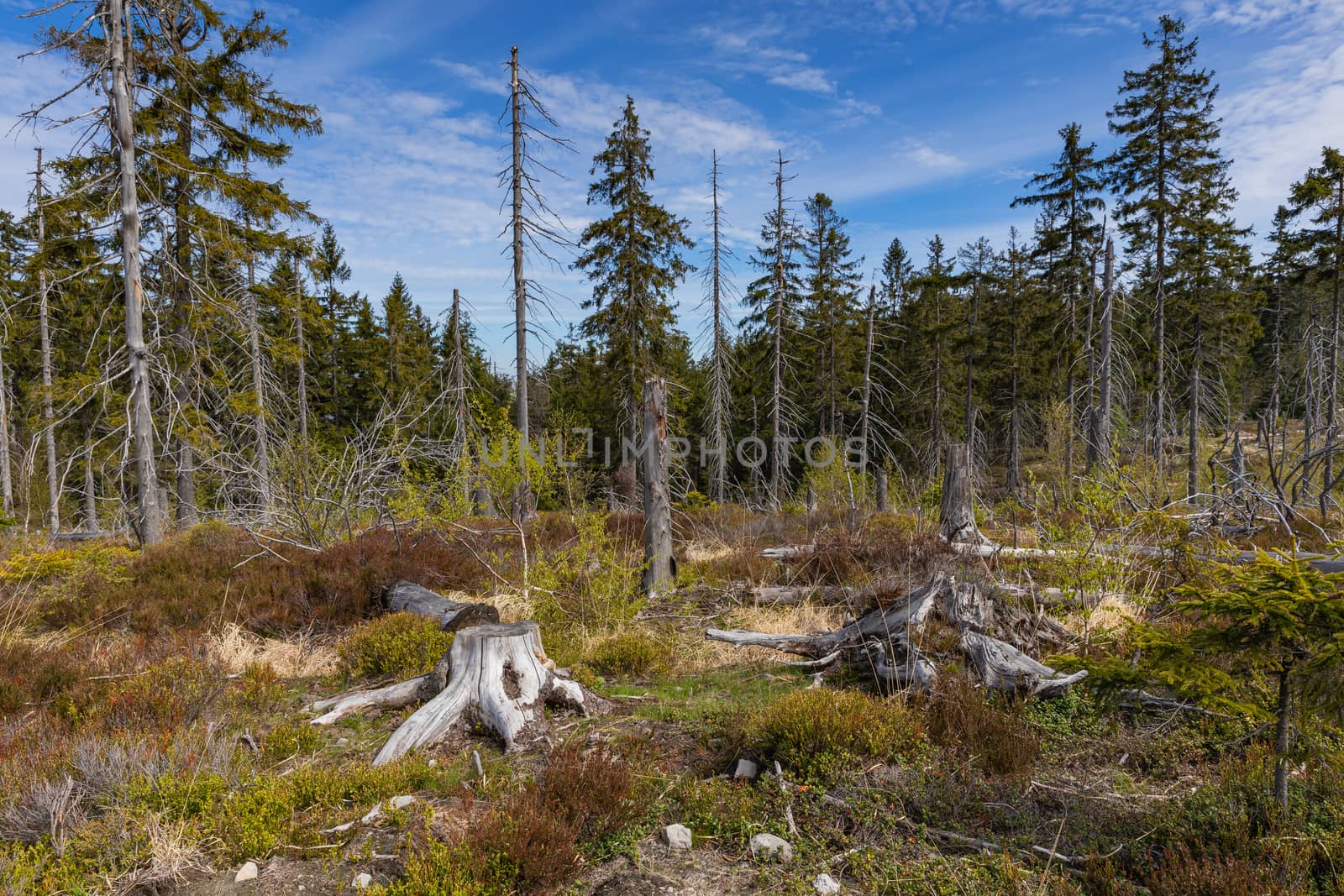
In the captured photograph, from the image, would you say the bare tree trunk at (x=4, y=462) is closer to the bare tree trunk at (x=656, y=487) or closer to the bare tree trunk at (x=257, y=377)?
the bare tree trunk at (x=257, y=377)

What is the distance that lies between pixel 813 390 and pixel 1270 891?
90.6 feet

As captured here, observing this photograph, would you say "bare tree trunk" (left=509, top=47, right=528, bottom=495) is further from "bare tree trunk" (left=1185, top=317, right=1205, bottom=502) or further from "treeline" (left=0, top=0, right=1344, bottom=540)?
"bare tree trunk" (left=1185, top=317, right=1205, bottom=502)

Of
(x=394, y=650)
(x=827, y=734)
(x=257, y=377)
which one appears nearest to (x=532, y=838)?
(x=827, y=734)

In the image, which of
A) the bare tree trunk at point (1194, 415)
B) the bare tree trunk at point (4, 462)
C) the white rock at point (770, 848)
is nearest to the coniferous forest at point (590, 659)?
the white rock at point (770, 848)

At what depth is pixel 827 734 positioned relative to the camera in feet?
12.6

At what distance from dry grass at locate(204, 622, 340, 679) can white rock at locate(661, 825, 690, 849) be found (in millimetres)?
4374

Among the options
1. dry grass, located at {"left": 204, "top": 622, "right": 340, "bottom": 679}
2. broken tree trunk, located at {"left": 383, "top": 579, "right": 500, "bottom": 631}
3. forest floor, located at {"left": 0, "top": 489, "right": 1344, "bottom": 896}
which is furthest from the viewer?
broken tree trunk, located at {"left": 383, "top": 579, "right": 500, "bottom": 631}

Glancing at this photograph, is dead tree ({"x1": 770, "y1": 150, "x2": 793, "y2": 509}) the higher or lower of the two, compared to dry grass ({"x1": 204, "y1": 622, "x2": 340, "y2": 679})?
higher

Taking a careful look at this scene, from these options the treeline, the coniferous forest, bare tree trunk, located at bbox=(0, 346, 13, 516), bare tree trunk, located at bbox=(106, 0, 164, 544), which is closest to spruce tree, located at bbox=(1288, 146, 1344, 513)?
the treeline

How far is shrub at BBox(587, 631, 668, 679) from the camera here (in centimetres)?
600

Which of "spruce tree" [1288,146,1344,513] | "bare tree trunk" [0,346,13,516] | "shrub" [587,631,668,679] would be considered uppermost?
→ "spruce tree" [1288,146,1344,513]

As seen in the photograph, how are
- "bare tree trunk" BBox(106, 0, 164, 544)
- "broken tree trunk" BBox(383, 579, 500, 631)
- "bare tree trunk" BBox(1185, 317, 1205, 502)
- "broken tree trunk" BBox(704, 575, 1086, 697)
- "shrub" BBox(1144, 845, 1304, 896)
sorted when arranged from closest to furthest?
"shrub" BBox(1144, 845, 1304, 896)
"broken tree trunk" BBox(704, 575, 1086, 697)
"broken tree trunk" BBox(383, 579, 500, 631)
"bare tree trunk" BBox(106, 0, 164, 544)
"bare tree trunk" BBox(1185, 317, 1205, 502)

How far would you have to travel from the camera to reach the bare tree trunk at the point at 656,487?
8.14 m

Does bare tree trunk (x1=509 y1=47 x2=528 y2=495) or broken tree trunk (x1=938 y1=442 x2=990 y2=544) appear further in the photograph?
bare tree trunk (x1=509 y1=47 x2=528 y2=495)
